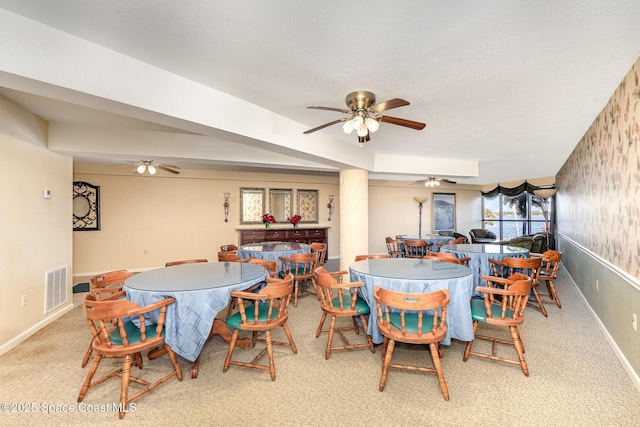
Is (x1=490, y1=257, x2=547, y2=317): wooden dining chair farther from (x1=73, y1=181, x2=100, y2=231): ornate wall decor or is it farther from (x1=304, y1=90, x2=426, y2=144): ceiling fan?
(x1=73, y1=181, x2=100, y2=231): ornate wall decor

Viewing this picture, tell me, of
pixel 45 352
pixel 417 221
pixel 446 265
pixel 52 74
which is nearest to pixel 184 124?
pixel 52 74

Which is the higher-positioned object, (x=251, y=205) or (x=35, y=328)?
(x=251, y=205)

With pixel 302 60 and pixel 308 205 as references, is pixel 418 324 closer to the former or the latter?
pixel 302 60

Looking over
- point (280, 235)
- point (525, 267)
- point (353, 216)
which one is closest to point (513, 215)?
point (525, 267)

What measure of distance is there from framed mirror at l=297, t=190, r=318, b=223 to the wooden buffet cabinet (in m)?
0.59

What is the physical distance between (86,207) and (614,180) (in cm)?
861

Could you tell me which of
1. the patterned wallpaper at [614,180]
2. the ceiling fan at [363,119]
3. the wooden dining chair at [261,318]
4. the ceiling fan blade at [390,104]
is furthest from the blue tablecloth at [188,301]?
the patterned wallpaper at [614,180]

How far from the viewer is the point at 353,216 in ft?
16.9

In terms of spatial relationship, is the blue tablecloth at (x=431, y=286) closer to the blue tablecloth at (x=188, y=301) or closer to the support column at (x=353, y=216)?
the blue tablecloth at (x=188, y=301)

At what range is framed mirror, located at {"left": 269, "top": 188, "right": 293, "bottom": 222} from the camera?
7.80 meters

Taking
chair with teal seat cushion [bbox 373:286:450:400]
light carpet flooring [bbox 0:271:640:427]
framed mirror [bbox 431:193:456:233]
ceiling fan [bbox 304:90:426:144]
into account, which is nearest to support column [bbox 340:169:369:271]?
light carpet flooring [bbox 0:271:640:427]

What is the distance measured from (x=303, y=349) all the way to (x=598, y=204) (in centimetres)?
384

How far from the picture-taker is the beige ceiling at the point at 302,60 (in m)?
1.72

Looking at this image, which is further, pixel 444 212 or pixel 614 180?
pixel 444 212
